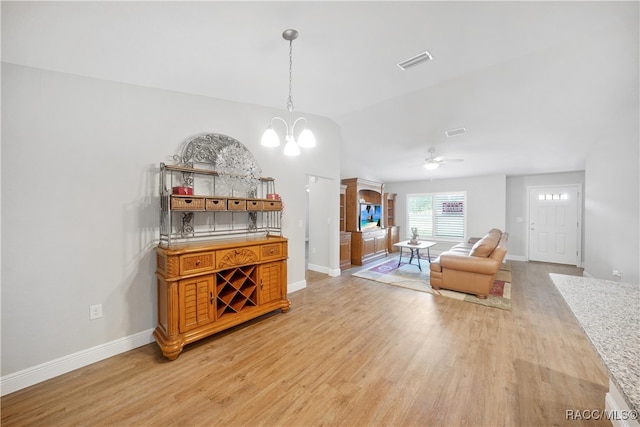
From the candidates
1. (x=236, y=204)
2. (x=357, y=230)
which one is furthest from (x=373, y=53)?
(x=357, y=230)

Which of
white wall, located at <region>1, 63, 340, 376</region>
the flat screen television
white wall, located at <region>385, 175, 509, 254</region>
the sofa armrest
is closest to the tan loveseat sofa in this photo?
the sofa armrest

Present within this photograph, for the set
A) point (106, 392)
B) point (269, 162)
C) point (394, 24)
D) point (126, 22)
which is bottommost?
point (106, 392)

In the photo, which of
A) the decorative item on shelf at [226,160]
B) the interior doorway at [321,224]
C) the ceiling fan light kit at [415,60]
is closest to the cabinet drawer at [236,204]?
the decorative item on shelf at [226,160]

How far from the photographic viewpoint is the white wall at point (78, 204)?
186cm

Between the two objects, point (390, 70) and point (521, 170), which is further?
point (521, 170)

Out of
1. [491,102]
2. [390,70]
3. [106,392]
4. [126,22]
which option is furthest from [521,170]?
[106,392]

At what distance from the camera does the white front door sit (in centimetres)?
582

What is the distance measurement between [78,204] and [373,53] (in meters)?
3.00

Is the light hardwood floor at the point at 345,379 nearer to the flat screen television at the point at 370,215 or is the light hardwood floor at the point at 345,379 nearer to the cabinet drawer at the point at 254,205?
the cabinet drawer at the point at 254,205

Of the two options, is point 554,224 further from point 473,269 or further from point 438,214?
point 473,269

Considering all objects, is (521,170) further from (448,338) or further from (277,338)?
(277,338)

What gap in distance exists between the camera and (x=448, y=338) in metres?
2.57

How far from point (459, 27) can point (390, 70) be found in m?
0.74

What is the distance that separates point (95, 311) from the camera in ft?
7.22
